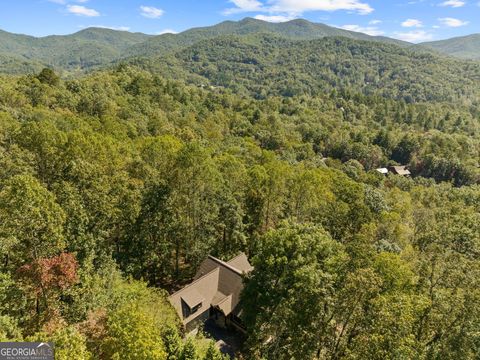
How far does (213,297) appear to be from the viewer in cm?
3291

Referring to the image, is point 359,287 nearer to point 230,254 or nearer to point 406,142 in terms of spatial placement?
point 230,254

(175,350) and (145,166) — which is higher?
(145,166)

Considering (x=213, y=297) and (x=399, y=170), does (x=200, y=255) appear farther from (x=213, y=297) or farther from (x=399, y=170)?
(x=399, y=170)

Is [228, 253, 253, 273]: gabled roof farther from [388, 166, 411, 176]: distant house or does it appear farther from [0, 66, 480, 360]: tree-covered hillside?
[388, 166, 411, 176]: distant house

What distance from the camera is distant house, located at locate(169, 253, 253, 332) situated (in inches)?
1207

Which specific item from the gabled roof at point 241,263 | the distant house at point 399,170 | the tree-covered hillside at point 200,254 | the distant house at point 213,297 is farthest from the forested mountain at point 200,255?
the distant house at point 399,170

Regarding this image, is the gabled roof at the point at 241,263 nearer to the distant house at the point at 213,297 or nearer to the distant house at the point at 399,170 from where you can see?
the distant house at the point at 213,297

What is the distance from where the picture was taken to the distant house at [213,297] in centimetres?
3066

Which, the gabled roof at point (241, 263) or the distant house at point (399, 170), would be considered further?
the distant house at point (399, 170)

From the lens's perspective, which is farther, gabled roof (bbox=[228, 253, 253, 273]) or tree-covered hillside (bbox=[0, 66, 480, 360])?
gabled roof (bbox=[228, 253, 253, 273])

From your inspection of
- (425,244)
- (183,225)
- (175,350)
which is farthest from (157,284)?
(425,244)

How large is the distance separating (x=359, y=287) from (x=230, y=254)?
2074 centimetres

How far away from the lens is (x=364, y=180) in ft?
285

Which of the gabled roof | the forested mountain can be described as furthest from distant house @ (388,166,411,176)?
the gabled roof
